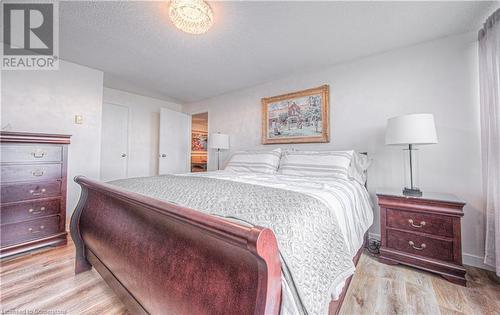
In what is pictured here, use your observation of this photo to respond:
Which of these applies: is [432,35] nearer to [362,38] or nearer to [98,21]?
[362,38]

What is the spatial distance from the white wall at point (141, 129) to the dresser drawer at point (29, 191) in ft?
6.38

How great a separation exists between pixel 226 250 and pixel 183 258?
264 millimetres

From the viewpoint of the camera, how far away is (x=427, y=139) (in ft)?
5.48

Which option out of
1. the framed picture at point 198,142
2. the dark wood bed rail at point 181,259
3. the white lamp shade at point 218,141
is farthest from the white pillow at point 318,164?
the framed picture at point 198,142

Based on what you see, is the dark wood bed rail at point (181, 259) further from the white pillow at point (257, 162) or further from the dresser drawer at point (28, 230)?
the white pillow at point (257, 162)

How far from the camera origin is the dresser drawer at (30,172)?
1796 millimetres

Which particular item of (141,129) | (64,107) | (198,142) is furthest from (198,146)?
(64,107)

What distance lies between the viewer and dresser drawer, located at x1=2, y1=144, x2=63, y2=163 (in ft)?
5.86

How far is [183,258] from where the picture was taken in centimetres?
80

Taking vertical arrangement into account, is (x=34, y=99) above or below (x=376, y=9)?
below

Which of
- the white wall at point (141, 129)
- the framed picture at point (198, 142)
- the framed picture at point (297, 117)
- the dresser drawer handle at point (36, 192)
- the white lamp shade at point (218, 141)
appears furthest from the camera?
the framed picture at point (198, 142)

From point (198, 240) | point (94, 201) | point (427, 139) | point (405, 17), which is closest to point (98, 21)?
point (94, 201)

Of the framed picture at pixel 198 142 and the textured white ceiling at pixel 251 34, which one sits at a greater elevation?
the textured white ceiling at pixel 251 34

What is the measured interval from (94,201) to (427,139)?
9.03ft
